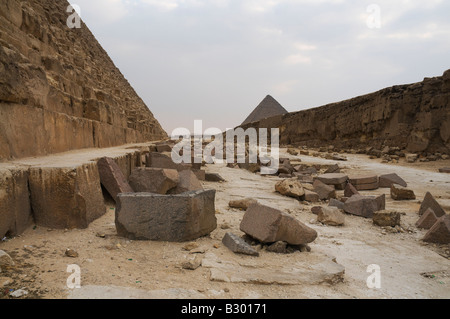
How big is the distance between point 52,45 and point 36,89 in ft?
18.9

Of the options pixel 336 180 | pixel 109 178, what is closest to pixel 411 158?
pixel 336 180

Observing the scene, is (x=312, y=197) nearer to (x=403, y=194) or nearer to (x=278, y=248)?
(x=403, y=194)

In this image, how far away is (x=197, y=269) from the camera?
217 cm

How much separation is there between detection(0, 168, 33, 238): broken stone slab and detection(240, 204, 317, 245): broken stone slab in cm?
211

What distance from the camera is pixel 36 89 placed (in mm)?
4227

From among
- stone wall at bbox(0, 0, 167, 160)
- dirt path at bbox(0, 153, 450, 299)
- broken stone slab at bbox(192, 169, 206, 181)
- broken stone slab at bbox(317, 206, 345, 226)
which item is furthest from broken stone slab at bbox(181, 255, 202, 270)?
broken stone slab at bbox(192, 169, 206, 181)

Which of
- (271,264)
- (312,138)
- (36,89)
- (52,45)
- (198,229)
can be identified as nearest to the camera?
(271,264)

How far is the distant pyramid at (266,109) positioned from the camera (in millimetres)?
37809

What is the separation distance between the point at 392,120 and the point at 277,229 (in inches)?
528

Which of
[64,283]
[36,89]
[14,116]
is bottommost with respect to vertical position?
[64,283]

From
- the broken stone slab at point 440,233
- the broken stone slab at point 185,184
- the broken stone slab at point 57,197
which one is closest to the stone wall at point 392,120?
the broken stone slab at point 440,233

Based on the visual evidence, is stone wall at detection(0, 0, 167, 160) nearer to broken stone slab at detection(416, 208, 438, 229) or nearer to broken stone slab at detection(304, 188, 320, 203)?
broken stone slab at detection(304, 188, 320, 203)
